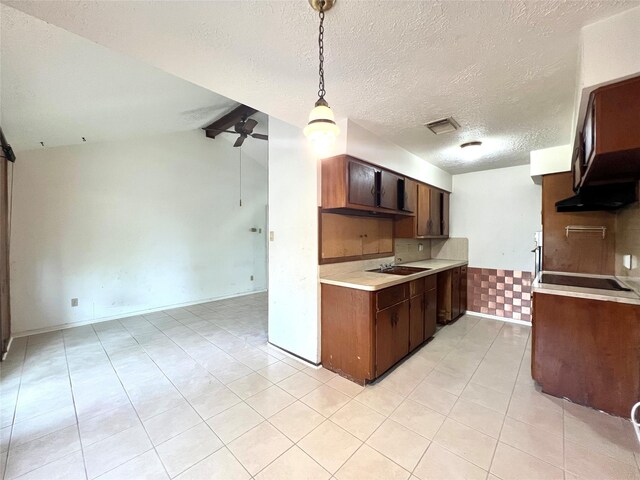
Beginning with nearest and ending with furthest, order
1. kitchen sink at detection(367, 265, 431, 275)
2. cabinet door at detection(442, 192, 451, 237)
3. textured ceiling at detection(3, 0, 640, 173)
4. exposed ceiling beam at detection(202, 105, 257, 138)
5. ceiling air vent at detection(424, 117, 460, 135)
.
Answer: textured ceiling at detection(3, 0, 640, 173)
ceiling air vent at detection(424, 117, 460, 135)
kitchen sink at detection(367, 265, 431, 275)
exposed ceiling beam at detection(202, 105, 257, 138)
cabinet door at detection(442, 192, 451, 237)

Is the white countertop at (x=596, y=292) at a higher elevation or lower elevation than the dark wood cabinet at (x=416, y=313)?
higher

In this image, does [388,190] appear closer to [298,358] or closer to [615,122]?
[615,122]

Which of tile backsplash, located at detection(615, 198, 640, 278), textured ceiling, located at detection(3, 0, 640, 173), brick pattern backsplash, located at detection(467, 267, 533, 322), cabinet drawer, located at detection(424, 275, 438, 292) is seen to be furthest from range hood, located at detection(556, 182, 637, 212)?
brick pattern backsplash, located at detection(467, 267, 533, 322)

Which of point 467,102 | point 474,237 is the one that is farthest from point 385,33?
point 474,237

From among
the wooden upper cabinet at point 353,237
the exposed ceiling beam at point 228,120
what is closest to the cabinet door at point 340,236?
the wooden upper cabinet at point 353,237

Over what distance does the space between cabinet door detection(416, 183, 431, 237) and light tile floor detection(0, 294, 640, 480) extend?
156 cm

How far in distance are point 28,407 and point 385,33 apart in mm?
3560

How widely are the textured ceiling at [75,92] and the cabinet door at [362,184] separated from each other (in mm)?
2145

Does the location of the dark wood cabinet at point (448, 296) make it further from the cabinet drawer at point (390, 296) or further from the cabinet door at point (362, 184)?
the cabinet door at point (362, 184)

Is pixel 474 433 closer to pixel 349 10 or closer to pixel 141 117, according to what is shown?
pixel 349 10

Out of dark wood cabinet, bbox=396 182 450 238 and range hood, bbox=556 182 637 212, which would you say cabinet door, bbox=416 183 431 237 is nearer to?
dark wood cabinet, bbox=396 182 450 238

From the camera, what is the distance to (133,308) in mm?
4445

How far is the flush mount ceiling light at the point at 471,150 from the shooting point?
10.2ft

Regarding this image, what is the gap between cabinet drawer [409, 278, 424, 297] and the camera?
2805 mm
